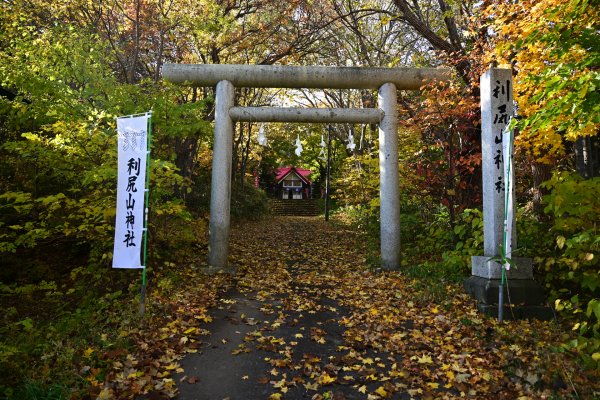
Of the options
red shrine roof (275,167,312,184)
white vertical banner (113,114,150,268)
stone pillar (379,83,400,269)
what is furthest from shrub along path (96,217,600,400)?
red shrine roof (275,167,312,184)

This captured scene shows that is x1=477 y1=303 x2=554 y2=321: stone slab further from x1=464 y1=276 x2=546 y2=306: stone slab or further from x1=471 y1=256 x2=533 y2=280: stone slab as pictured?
x1=471 y1=256 x2=533 y2=280: stone slab

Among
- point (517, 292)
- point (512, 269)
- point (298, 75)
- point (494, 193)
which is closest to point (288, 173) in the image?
point (298, 75)

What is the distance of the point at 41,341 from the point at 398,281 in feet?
19.5

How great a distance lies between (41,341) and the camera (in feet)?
15.1

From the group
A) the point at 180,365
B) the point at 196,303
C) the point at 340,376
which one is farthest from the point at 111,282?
the point at 340,376

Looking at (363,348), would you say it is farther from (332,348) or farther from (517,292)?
(517,292)

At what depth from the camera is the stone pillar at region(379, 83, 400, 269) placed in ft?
27.5

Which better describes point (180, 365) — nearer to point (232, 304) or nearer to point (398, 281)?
point (232, 304)

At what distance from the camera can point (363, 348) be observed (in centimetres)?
457

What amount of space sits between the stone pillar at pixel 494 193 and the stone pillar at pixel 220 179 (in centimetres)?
502

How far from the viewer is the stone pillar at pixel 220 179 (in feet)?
26.7

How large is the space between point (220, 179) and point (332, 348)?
187 inches

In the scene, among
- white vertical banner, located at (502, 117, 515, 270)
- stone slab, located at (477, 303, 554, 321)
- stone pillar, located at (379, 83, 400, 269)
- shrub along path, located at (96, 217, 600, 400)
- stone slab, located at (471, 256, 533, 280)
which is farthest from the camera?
stone pillar, located at (379, 83, 400, 269)

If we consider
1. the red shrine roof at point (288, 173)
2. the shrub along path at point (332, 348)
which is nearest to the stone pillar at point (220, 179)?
the shrub along path at point (332, 348)
